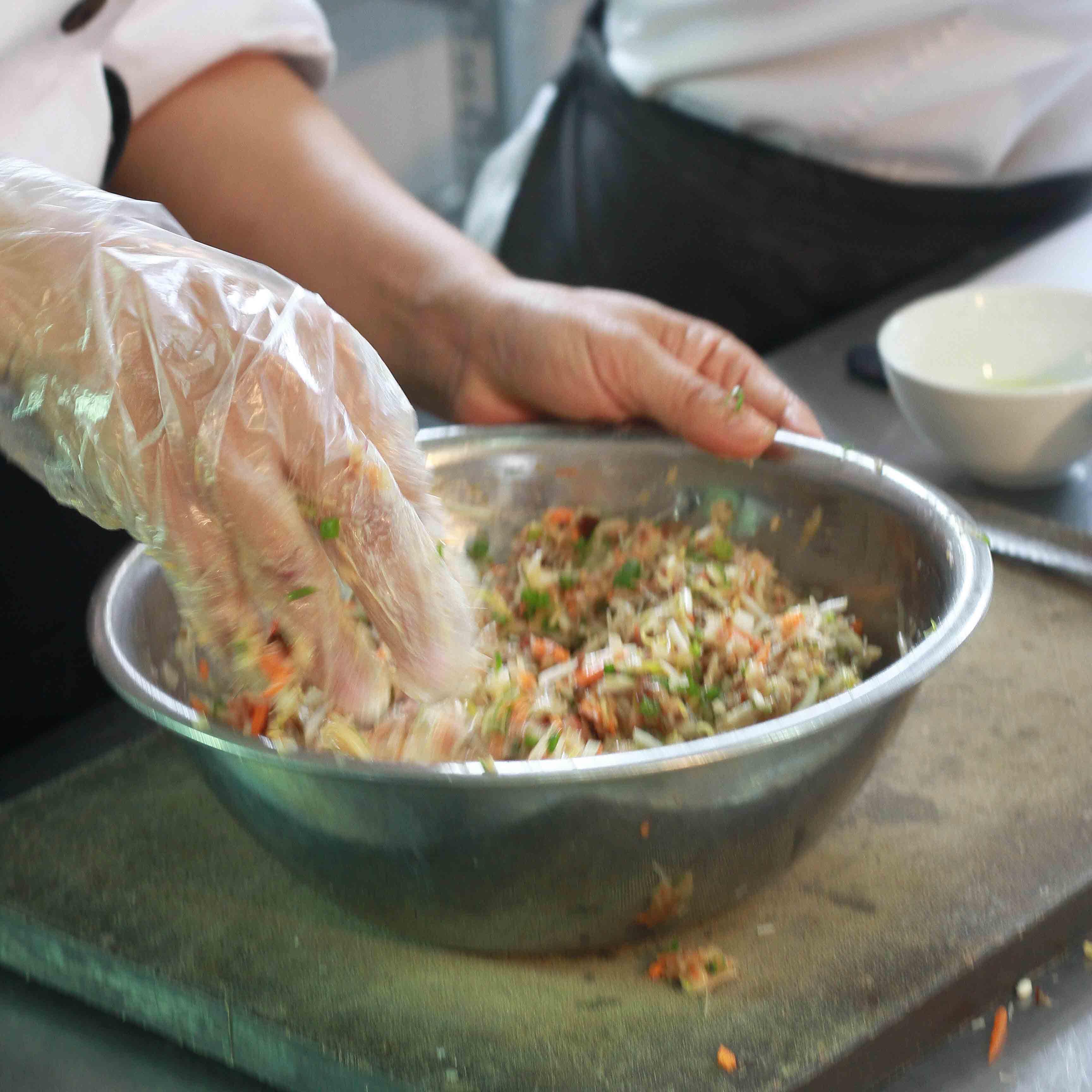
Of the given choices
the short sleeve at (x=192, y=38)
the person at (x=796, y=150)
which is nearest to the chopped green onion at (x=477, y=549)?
Answer: the short sleeve at (x=192, y=38)

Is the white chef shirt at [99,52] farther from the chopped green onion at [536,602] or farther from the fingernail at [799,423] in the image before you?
the fingernail at [799,423]

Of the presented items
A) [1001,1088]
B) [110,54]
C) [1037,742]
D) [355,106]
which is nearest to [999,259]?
[1037,742]

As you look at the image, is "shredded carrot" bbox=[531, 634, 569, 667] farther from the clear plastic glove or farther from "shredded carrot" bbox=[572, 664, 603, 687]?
the clear plastic glove

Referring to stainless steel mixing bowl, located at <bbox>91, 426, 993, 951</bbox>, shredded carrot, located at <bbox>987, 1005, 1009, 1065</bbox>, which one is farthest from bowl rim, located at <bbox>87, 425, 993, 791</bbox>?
shredded carrot, located at <bbox>987, 1005, 1009, 1065</bbox>

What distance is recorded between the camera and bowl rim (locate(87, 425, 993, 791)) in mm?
667

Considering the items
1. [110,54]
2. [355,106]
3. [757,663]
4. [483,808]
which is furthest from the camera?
[355,106]

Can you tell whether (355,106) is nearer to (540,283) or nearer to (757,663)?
(540,283)

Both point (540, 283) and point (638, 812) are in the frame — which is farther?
point (540, 283)

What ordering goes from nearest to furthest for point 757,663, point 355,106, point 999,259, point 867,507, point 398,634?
point 398,634 < point 757,663 < point 867,507 < point 999,259 < point 355,106

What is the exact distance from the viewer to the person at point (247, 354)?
743 mm

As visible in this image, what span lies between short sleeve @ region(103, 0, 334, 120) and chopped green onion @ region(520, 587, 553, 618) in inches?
28.8

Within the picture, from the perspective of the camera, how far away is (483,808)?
2.27 feet

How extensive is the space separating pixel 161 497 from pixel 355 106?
10.1 ft

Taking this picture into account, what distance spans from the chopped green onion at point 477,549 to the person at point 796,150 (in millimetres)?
1007
